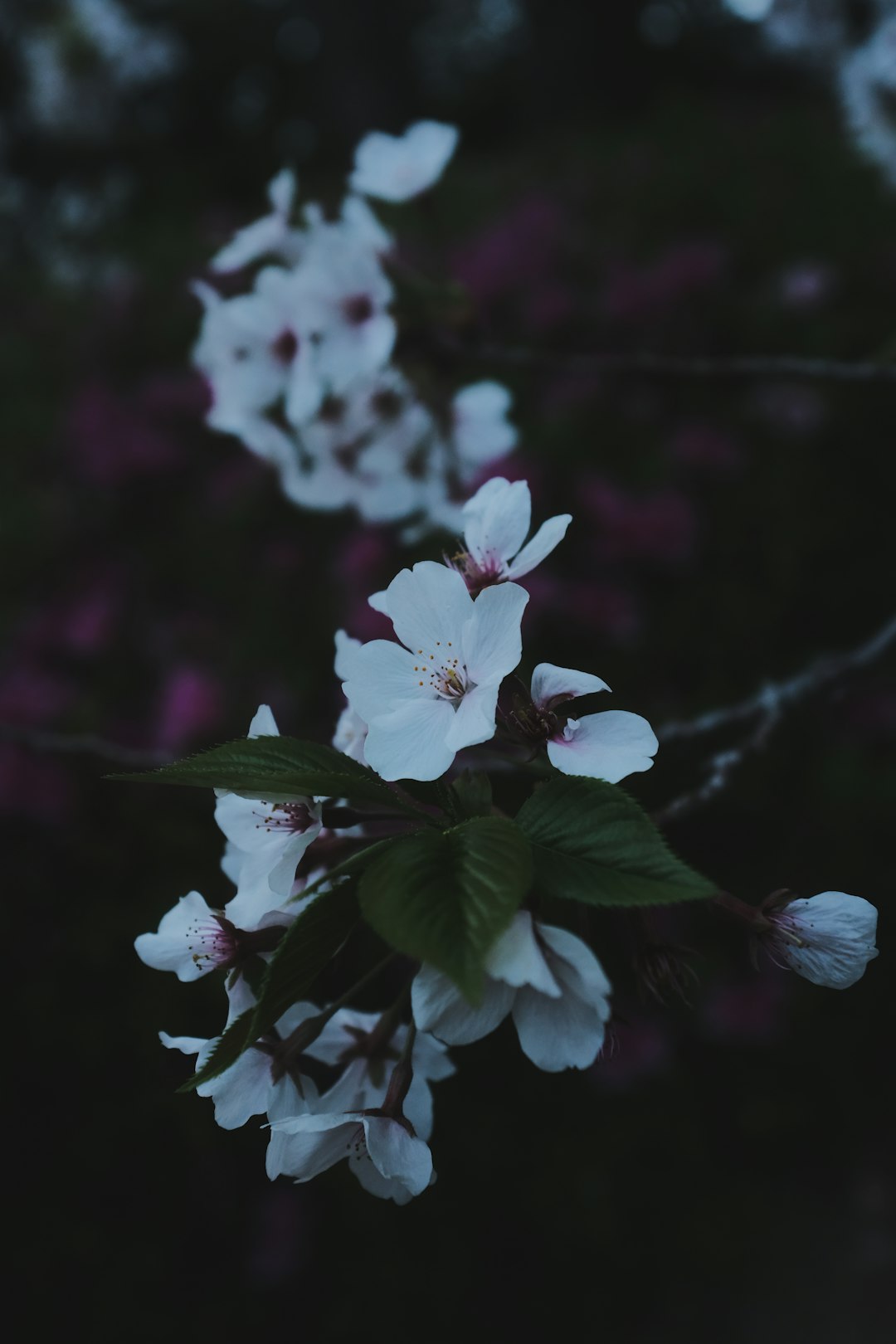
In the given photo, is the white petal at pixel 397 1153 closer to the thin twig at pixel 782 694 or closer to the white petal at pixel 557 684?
the white petal at pixel 557 684

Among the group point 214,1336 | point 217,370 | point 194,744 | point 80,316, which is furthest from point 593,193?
point 214,1336

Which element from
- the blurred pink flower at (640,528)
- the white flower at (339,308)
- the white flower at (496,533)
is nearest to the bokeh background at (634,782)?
the blurred pink flower at (640,528)

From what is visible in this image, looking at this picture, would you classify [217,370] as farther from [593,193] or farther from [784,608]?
[593,193]

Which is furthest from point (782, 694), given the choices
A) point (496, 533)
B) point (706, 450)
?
point (706, 450)

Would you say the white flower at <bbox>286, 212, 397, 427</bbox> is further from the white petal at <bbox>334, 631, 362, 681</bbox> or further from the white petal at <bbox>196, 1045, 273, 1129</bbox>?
the white petal at <bbox>196, 1045, 273, 1129</bbox>

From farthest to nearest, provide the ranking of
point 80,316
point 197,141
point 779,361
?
1. point 197,141
2. point 80,316
3. point 779,361

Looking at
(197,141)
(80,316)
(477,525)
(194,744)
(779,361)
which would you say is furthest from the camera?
(197,141)

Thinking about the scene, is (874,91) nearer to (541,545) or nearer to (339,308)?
(339,308)
